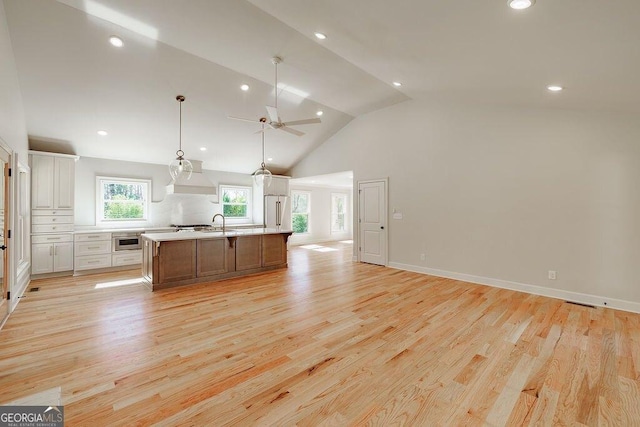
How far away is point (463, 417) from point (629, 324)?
3.04 meters

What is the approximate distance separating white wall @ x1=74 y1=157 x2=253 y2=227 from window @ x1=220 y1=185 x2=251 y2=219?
174mm

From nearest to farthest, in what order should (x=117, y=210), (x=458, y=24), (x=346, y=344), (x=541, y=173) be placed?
(x=458, y=24) < (x=346, y=344) < (x=541, y=173) < (x=117, y=210)

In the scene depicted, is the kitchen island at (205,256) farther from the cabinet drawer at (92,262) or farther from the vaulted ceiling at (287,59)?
the vaulted ceiling at (287,59)

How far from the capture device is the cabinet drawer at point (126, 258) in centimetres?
598

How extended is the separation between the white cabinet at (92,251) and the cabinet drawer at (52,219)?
0.32 m

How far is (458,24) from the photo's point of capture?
2539mm

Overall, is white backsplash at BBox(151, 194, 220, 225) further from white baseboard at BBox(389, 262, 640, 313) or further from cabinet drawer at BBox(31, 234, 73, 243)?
white baseboard at BBox(389, 262, 640, 313)

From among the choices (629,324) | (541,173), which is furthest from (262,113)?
(629,324)

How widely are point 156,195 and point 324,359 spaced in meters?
6.41

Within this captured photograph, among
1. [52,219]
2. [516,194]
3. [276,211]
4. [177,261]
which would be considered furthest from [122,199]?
[516,194]

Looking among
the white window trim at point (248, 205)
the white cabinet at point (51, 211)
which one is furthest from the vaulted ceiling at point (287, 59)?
the white window trim at point (248, 205)

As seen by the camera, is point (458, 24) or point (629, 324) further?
point (629, 324)

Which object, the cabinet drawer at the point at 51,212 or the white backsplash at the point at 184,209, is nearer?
the cabinet drawer at the point at 51,212

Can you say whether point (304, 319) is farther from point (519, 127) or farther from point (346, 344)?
point (519, 127)
